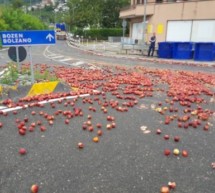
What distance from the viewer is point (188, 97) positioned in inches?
288

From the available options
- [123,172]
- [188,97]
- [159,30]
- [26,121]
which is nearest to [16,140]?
[26,121]

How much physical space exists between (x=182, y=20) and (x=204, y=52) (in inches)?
243

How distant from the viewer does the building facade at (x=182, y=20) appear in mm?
22609

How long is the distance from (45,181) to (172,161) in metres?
1.84

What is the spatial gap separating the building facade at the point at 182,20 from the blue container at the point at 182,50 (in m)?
4.23

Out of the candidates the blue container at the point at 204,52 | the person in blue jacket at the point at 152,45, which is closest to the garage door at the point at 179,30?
the person in blue jacket at the point at 152,45

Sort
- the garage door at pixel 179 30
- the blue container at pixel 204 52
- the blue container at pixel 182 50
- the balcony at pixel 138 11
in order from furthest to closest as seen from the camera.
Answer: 1. the balcony at pixel 138 11
2. the garage door at pixel 179 30
3. the blue container at pixel 182 50
4. the blue container at pixel 204 52

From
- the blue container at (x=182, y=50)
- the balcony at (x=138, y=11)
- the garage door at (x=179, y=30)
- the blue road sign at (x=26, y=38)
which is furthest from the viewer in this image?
the balcony at (x=138, y=11)

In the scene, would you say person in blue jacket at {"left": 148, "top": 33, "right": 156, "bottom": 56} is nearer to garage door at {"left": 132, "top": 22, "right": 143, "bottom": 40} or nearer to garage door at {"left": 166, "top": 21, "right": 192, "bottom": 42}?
garage door at {"left": 166, "top": 21, "right": 192, "bottom": 42}

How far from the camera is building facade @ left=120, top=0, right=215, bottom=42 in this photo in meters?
22.6

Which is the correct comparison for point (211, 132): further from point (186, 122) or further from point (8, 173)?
point (8, 173)

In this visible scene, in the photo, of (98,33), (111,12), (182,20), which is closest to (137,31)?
(182,20)

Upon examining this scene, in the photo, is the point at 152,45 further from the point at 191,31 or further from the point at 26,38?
the point at 26,38

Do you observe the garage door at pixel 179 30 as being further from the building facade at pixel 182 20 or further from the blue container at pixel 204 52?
the blue container at pixel 204 52
